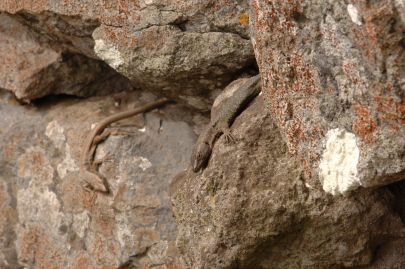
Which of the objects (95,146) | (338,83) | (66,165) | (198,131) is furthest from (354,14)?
(66,165)

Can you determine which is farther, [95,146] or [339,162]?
[95,146]

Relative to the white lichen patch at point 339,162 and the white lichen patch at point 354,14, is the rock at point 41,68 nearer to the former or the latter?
the white lichen patch at point 339,162

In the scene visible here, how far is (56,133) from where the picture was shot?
14.5ft

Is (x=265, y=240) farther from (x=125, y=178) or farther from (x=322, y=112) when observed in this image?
(x=125, y=178)

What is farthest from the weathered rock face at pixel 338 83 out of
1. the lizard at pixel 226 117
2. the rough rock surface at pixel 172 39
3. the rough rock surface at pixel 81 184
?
the rough rock surface at pixel 81 184

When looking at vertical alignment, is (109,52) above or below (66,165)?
above

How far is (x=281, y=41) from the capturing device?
108 inches

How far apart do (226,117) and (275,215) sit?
0.59m

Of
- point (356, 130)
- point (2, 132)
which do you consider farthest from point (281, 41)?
point (2, 132)

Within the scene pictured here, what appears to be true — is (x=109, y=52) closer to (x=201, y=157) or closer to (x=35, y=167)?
(x=201, y=157)

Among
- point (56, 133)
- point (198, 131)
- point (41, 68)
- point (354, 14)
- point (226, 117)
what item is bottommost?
point (56, 133)

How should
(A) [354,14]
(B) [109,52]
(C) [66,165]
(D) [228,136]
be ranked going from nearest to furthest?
(A) [354,14], (D) [228,136], (B) [109,52], (C) [66,165]

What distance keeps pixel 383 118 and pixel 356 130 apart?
0.14m

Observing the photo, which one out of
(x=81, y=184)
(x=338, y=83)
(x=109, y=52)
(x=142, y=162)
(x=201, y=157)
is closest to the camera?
(x=338, y=83)
